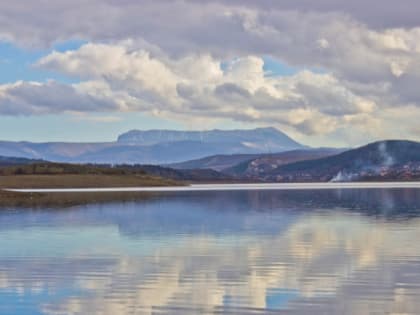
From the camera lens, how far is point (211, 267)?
34688 mm

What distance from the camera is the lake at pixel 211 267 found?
26.3 m

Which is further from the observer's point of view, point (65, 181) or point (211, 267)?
point (65, 181)

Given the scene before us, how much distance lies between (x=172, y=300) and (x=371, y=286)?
7.50 meters

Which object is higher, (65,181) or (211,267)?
(65,181)

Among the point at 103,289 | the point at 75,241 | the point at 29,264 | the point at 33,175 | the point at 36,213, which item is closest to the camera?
the point at 103,289

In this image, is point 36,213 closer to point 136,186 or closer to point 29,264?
Result: point 29,264

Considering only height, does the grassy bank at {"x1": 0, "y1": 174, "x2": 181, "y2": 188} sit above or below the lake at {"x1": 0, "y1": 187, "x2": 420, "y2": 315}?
above

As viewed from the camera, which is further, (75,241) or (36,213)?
(36,213)

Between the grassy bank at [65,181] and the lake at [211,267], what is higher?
the grassy bank at [65,181]

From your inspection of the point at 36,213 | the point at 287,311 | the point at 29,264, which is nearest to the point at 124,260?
the point at 29,264

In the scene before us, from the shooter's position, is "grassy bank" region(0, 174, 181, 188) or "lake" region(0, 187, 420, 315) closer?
"lake" region(0, 187, 420, 315)

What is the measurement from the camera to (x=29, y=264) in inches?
1422

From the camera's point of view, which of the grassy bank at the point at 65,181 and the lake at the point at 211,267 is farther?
the grassy bank at the point at 65,181

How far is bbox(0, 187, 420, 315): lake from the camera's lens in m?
26.3
